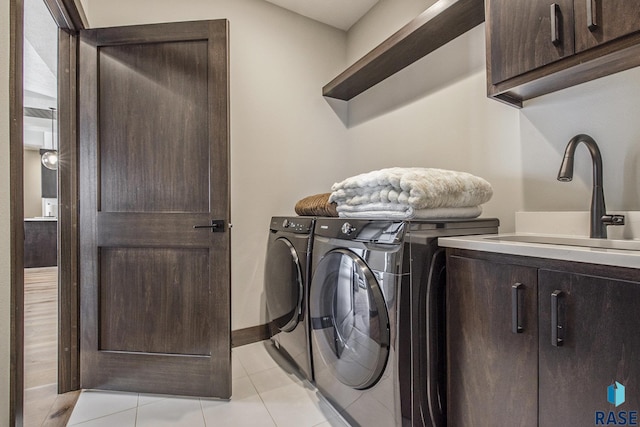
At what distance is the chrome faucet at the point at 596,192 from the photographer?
3.76ft

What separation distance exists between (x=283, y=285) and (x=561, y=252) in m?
1.46

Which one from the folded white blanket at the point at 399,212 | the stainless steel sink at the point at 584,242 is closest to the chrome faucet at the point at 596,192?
the stainless steel sink at the point at 584,242

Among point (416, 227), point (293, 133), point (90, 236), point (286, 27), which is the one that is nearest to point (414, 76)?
point (293, 133)

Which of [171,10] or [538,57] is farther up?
[171,10]

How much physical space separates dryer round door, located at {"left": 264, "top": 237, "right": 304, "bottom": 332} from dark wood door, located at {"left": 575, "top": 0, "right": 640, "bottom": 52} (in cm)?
152

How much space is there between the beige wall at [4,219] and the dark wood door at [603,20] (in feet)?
5.84

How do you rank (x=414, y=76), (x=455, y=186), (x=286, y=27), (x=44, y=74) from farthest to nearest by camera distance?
(x=44, y=74) → (x=286, y=27) → (x=414, y=76) → (x=455, y=186)

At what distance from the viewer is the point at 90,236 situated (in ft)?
5.61

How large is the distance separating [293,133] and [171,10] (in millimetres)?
1200

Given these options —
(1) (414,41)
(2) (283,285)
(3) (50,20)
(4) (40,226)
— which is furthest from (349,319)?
(4) (40,226)

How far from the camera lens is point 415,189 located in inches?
46.0

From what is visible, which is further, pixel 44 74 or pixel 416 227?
pixel 44 74

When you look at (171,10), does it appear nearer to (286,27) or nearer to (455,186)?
(286,27)

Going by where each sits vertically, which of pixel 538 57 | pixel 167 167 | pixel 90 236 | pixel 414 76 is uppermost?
pixel 414 76
